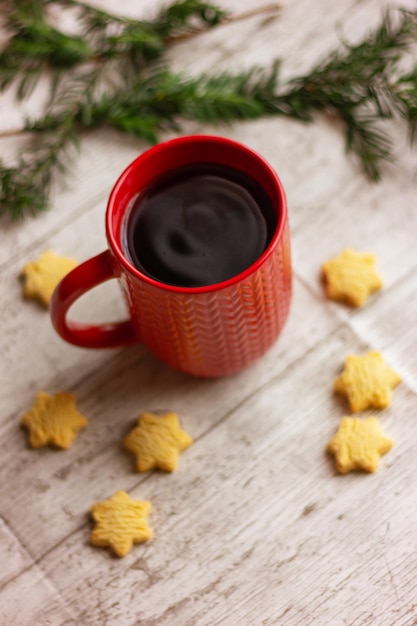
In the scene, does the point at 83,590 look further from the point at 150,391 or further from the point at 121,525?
the point at 150,391

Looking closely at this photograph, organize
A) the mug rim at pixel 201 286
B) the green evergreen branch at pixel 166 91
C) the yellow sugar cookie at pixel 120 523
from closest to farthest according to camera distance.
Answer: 1. the mug rim at pixel 201 286
2. the yellow sugar cookie at pixel 120 523
3. the green evergreen branch at pixel 166 91

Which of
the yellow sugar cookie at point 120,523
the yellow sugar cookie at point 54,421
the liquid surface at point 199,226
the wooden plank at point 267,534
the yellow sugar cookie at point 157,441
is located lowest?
the wooden plank at point 267,534

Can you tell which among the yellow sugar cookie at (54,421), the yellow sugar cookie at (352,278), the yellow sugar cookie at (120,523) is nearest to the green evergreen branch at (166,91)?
the yellow sugar cookie at (352,278)

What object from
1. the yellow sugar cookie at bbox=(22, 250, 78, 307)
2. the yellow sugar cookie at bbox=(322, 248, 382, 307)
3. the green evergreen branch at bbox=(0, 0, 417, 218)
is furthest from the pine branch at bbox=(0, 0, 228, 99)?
the yellow sugar cookie at bbox=(322, 248, 382, 307)

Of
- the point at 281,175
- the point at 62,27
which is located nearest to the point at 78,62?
the point at 62,27

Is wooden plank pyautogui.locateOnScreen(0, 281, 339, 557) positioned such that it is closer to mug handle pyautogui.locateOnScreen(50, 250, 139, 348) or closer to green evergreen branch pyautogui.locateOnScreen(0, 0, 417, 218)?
mug handle pyautogui.locateOnScreen(50, 250, 139, 348)

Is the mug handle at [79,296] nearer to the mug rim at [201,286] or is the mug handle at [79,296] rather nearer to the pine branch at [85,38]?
the mug rim at [201,286]

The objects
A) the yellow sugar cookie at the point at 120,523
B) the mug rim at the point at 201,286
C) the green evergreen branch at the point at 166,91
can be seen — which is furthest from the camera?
the green evergreen branch at the point at 166,91
